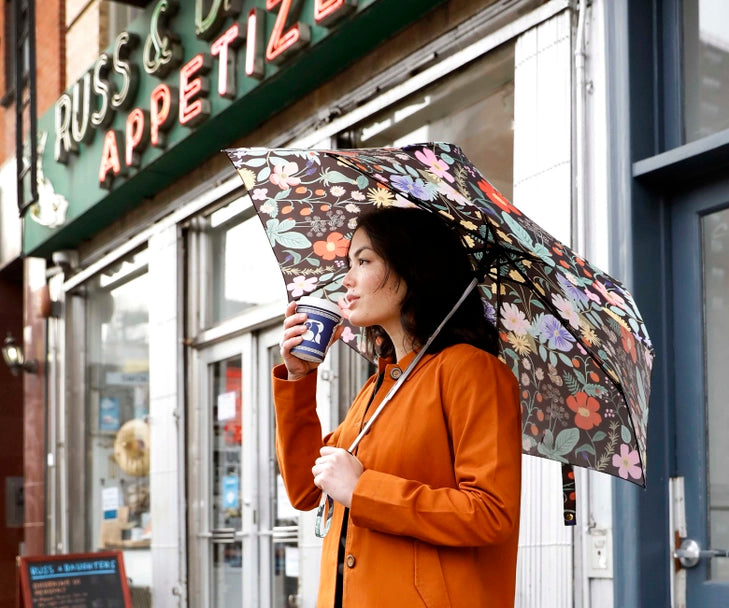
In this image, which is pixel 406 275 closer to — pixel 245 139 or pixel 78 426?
pixel 245 139

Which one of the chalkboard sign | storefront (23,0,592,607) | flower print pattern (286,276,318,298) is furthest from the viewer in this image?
the chalkboard sign

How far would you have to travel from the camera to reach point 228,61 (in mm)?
7750

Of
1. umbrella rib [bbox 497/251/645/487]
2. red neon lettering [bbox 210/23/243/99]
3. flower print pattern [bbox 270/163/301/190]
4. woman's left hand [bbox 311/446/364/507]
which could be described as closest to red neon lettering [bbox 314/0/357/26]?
red neon lettering [bbox 210/23/243/99]

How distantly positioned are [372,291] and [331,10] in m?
3.90

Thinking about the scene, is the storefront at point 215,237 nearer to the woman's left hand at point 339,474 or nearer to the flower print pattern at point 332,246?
the flower print pattern at point 332,246

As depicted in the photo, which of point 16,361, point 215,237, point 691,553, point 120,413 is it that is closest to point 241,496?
point 215,237

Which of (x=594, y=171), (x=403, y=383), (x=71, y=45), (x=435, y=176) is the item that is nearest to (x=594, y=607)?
(x=594, y=171)

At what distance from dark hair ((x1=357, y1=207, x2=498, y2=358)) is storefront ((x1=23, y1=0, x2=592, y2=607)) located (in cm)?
211

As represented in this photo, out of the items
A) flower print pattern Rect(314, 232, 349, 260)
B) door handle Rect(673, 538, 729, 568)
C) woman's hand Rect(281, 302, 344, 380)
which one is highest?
flower print pattern Rect(314, 232, 349, 260)

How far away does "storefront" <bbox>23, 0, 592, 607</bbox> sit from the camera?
562cm

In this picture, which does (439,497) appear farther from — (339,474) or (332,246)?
(332,246)

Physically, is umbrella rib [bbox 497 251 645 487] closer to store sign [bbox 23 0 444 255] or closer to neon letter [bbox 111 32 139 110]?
store sign [bbox 23 0 444 255]

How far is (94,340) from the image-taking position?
36.9 ft

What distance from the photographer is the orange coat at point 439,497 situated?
254 cm
